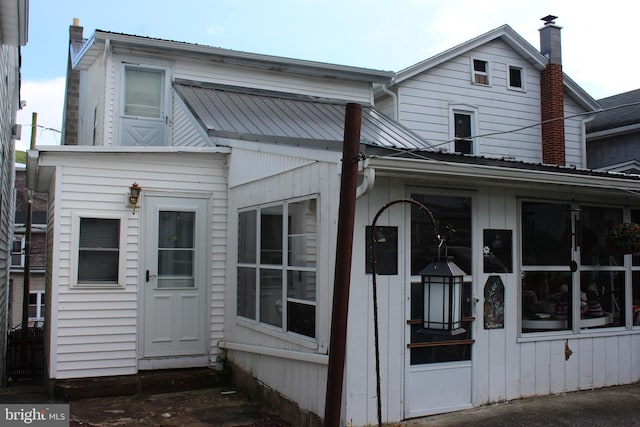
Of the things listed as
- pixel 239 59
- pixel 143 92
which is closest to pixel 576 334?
pixel 239 59

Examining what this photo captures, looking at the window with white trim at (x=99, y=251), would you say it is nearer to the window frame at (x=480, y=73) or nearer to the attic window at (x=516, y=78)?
the window frame at (x=480, y=73)

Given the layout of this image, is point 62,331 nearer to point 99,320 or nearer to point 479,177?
point 99,320

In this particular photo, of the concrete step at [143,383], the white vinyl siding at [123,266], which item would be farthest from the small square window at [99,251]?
the concrete step at [143,383]

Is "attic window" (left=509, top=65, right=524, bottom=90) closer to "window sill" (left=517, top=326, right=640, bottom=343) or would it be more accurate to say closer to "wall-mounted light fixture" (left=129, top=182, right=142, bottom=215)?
"window sill" (left=517, top=326, right=640, bottom=343)

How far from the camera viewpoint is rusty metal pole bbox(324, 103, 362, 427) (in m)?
4.42

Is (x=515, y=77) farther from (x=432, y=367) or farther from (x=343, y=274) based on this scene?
(x=343, y=274)

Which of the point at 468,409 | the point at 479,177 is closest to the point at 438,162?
the point at 479,177

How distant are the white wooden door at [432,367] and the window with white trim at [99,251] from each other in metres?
4.01

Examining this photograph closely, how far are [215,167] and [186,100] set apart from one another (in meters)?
2.26


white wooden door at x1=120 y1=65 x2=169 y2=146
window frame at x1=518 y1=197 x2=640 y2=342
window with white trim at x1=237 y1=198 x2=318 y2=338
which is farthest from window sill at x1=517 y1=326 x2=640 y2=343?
white wooden door at x1=120 y1=65 x2=169 y2=146

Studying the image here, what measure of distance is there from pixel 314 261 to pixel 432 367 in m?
1.56

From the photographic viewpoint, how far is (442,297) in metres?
4.67

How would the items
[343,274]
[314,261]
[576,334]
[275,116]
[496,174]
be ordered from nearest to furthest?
[343,274] → [496,174] → [314,261] → [576,334] → [275,116]

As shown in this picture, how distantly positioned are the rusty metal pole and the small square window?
427 centimetres
